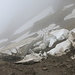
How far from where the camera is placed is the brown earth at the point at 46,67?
19922mm

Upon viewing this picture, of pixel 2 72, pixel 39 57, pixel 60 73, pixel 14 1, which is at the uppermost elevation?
pixel 14 1

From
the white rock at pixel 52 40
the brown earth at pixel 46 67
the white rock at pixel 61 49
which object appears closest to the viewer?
the brown earth at pixel 46 67

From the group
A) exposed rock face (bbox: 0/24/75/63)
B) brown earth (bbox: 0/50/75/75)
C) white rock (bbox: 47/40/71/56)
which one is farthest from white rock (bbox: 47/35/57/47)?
brown earth (bbox: 0/50/75/75)

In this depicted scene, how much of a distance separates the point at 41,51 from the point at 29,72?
795cm

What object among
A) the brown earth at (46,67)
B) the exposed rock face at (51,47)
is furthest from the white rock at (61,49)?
the brown earth at (46,67)

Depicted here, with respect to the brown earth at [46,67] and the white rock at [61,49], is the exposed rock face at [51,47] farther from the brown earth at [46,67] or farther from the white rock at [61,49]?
the brown earth at [46,67]

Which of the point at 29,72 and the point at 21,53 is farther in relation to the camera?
the point at 21,53

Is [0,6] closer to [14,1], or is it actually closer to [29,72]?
[14,1]

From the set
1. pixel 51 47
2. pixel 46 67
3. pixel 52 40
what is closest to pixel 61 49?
pixel 51 47

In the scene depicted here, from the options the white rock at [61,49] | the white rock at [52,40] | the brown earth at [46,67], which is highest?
the white rock at [52,40]

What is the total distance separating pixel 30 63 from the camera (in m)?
23.4

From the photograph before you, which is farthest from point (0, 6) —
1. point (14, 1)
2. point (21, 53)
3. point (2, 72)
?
point (2, 72)

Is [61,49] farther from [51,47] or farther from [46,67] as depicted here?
[46,67]

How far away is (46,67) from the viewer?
21.3 metres
